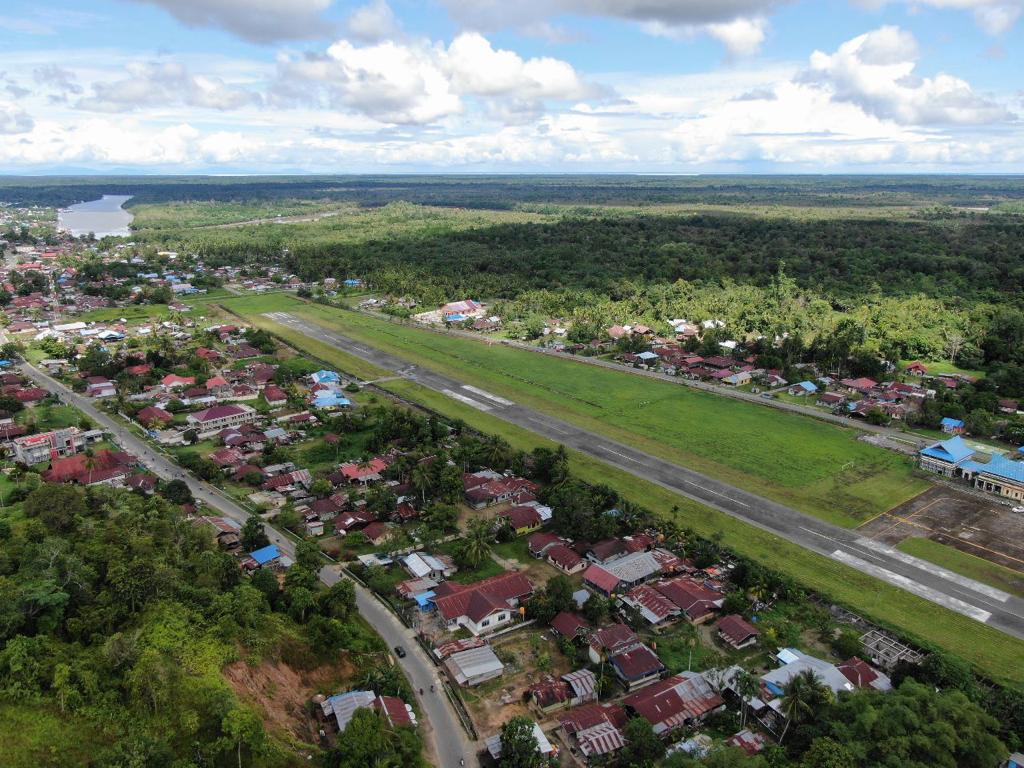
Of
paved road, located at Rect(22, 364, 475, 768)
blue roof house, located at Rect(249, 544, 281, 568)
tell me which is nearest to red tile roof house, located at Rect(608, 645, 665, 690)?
paved road, located at Rect(22, 364, 475, 768)

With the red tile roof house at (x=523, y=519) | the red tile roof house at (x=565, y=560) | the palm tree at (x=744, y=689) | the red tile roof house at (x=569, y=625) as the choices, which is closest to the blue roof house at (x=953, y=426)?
the red tile roof house at (x=523, y=519)

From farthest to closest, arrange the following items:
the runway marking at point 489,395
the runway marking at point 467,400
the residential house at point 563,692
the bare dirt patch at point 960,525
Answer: the runway marking at point 489,395 < the runway marking at point 467,400 < the bare dirt patch at point 960,525 < the residential house at point 563,692

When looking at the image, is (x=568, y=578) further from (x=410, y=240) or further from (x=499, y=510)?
(x=410, y=240)

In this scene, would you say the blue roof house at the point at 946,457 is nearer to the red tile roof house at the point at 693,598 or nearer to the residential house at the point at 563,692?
the red tile roof house at the point at 693,598

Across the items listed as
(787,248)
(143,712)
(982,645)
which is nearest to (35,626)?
(143,712)

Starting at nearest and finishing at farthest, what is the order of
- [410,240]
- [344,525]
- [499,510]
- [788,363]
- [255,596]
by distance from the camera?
[255,596]
[344,525]
[499,510]
[788,363]
[410,240]
